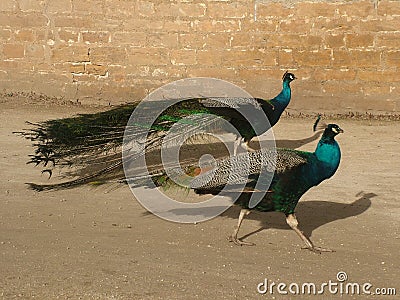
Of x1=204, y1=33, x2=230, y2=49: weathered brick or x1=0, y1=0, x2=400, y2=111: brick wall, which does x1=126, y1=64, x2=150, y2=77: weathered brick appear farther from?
x1=204, y1=33, x2=230, y2=49: weathered brick

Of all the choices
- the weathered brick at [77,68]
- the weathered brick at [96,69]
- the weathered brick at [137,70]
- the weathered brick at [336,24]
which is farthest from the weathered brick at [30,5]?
the weathered brick at [336,24]

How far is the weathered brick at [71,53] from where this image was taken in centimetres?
1127

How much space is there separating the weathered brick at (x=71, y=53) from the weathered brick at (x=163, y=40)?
102 centimetres

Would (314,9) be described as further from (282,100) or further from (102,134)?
(102,134)

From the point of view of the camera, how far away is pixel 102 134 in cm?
682

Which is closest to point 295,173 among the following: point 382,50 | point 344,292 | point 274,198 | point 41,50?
point 274,198

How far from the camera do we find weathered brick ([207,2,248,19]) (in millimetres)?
10719

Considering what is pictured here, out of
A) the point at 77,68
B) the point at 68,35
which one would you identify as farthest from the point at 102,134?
the point at 68,35

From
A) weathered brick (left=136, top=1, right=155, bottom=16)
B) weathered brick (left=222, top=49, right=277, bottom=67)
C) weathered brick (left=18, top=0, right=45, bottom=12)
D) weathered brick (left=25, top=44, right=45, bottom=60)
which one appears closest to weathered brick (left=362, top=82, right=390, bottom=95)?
weathered brick (left=222, top=49, right=277, bottom=67)

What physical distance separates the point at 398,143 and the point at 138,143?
3.84m

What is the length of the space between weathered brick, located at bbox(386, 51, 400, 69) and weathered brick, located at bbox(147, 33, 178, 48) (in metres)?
3.07

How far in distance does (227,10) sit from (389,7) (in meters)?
2.28

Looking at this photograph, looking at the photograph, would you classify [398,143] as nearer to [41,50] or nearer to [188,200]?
[188,200]

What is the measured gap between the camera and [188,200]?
6.79m
